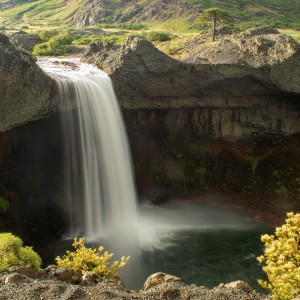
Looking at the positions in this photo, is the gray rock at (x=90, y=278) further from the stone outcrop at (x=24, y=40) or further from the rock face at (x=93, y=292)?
the stone outcrop at (x=24, y=40)

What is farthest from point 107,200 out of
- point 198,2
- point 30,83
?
point 198,2

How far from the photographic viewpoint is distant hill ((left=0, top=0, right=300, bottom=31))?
78250mm

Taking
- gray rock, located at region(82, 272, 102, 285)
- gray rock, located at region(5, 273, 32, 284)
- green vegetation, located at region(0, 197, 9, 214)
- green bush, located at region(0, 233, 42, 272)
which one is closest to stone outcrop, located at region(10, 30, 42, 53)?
green vegetation, located at region(0, 197, 9, 214)

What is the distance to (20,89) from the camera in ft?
63.9

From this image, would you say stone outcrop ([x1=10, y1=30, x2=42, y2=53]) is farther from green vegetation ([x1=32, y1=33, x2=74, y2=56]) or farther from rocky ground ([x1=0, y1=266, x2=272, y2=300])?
rocky ground ([x1=0, y1=266, x2=272, y2=300])

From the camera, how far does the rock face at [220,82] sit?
25500mm

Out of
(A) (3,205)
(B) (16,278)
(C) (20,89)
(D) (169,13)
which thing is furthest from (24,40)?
(D) (169,13)

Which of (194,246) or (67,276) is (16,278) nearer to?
(67,276)

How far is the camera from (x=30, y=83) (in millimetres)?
19875

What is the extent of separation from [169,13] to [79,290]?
82966 mm

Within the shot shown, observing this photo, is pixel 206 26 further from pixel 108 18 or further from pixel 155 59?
pixel 155 59

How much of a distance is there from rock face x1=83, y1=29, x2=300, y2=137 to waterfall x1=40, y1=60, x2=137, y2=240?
191 centimetres

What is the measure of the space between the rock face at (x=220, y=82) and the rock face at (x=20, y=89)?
5.90 m

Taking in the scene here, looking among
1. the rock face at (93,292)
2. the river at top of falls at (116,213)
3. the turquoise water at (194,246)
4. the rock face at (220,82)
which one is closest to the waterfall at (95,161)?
the river at top of falls at (116,213)
